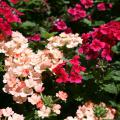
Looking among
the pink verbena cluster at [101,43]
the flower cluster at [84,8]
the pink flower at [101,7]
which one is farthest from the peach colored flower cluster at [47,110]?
the pink flower at [101,7]

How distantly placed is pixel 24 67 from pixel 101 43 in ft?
2.23

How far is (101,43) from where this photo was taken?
4.11 metres

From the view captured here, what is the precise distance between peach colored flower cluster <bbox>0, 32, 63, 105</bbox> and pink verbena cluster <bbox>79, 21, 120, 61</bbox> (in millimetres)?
252

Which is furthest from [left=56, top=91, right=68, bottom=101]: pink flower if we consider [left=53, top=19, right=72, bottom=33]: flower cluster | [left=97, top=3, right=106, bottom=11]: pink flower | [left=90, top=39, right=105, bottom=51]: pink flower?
[left=97, top=3, right=106, bottom=11]: pink flower

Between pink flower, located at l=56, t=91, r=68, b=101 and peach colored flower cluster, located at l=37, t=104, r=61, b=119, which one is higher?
pink flower, located at l=56, t=91, r=68, b=101

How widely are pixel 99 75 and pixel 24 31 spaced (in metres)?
1.70

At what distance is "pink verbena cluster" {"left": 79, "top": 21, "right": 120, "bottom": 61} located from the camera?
162 inches

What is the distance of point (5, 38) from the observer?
4.57 metres

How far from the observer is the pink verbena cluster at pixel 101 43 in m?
4.11

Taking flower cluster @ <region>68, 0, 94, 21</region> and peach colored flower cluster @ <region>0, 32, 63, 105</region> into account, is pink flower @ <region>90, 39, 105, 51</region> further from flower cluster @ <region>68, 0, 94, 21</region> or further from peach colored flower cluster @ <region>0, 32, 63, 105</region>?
Result: flower cluster @ <region>68, 0, 94, 21</region>

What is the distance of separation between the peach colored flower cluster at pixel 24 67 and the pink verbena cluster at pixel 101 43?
25cm

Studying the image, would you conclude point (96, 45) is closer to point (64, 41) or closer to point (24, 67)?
point (64, 41)

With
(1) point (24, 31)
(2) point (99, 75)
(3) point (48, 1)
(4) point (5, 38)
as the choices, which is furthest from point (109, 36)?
(3) point (48, 1)

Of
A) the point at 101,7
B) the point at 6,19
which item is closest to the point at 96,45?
the point at 6,19
